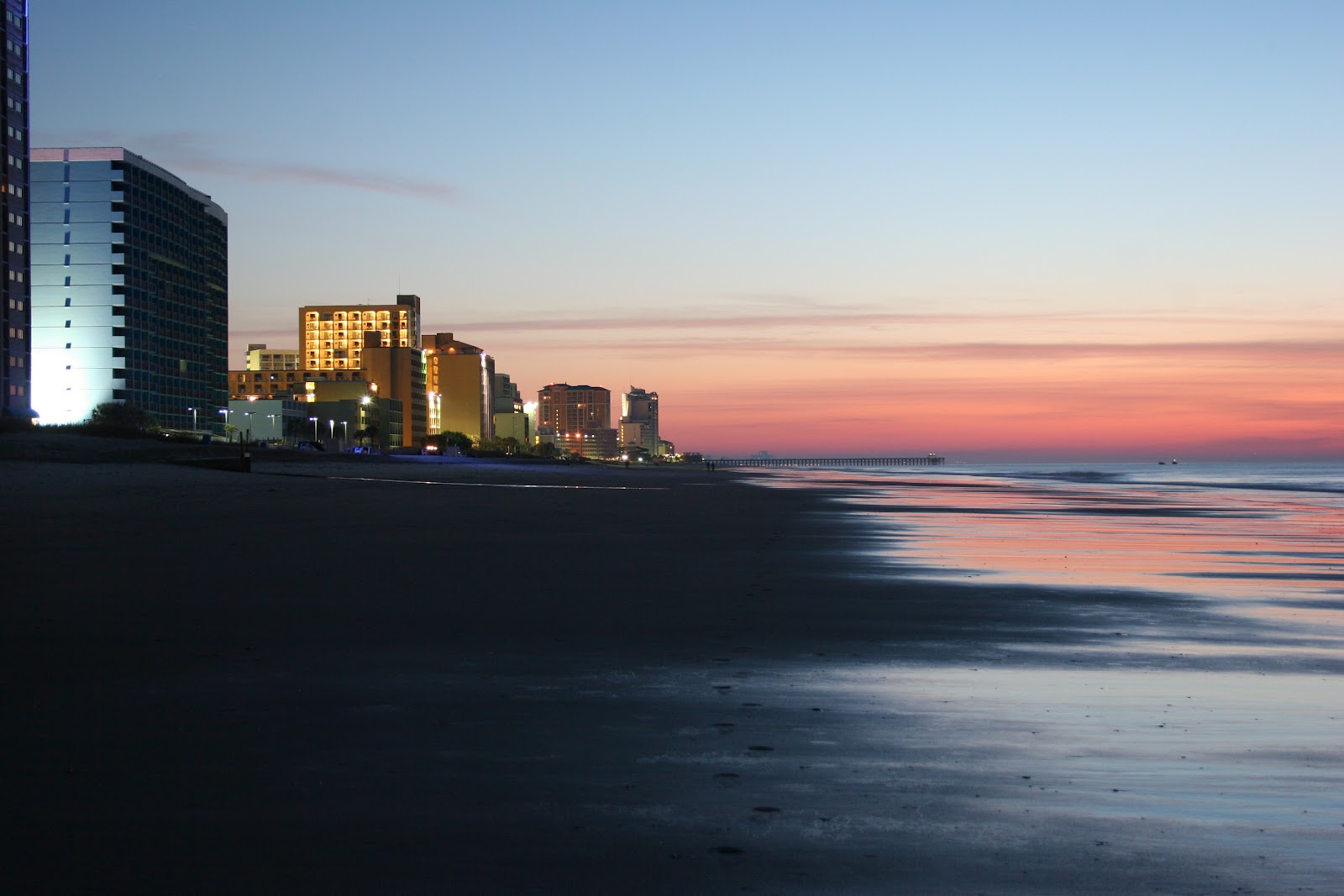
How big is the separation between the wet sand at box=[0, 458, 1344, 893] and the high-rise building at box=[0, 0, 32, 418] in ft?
489

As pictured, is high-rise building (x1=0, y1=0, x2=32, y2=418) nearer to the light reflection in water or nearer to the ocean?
the light reflection in water

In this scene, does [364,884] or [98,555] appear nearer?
[364,884]

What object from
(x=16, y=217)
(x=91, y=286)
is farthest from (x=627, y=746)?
(x=91, y=286)

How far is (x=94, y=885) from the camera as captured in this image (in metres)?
4.50

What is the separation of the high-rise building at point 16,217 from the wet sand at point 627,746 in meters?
149

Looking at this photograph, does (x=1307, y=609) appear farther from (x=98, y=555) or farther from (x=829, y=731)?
(x=98, y=555)

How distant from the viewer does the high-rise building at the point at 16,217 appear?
146 meters

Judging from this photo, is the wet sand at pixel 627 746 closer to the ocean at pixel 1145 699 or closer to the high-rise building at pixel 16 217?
the ocean at pixel 1145 699

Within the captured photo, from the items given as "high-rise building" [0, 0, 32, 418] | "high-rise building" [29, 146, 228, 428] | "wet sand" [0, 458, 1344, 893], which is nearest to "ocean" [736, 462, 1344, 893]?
"wet sand" [0, 458, 1344, 893]

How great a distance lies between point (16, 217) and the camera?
15100 cm

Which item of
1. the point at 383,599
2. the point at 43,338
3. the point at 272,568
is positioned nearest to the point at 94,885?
the point at 383,599

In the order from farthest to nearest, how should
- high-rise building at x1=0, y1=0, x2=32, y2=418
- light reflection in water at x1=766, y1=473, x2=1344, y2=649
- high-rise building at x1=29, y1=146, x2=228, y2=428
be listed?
high-rise building at x1=29, y1=146, x2=228, y2=428, high-rise building at x1=0, y1=0, x2=32, y2=418, light reflection in water at x1=766, y1=473, x2=1344, y2=649

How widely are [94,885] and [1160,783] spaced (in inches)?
183

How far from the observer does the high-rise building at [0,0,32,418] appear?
146500 mm
